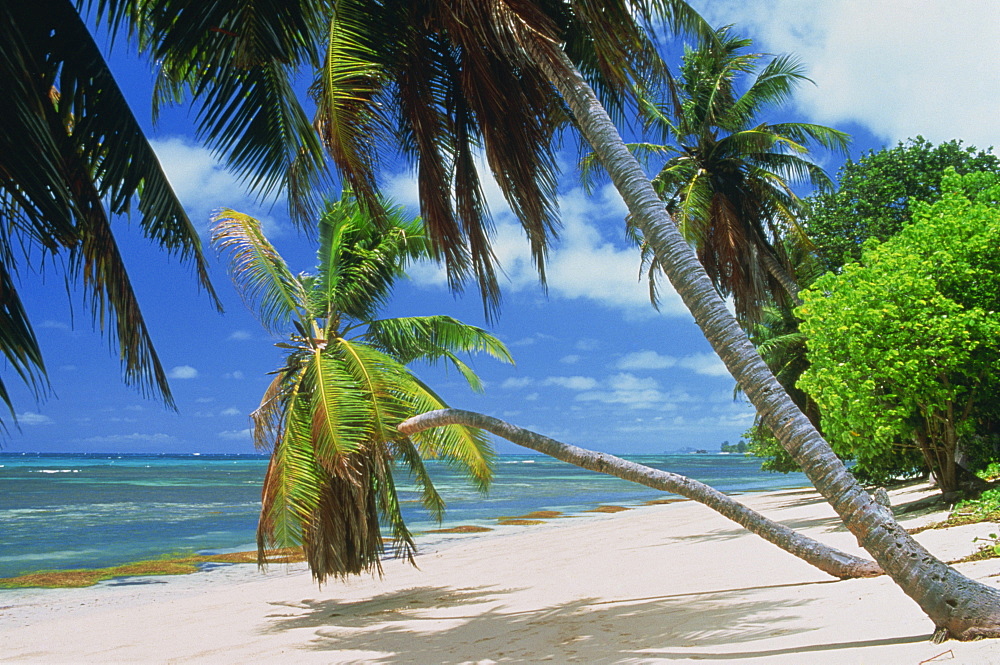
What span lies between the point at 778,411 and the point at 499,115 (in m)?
3.21

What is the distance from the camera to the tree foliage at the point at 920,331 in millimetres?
10562

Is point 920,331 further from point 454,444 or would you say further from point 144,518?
point 144,518

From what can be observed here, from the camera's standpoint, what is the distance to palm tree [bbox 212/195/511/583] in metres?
7.99

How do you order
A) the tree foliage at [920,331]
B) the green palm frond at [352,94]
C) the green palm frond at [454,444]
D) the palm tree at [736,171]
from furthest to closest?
the palm tree at [736,171], the tree foliage at [920,331], the green palm frond at [454,444], the green palm frond at [352,94]

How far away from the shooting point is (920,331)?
1052cm

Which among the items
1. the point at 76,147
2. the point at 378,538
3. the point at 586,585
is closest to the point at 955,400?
the point at 586,585

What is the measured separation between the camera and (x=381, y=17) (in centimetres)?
602

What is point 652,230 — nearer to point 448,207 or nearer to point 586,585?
point 448,207

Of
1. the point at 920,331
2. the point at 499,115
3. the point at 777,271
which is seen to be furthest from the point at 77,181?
the point at 777,271

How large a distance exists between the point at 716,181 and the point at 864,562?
38.2ft

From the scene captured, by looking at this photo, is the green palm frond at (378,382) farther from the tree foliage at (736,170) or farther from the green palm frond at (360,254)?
the tree foliage at (736,170)

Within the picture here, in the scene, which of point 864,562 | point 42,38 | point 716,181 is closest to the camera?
point 42,38

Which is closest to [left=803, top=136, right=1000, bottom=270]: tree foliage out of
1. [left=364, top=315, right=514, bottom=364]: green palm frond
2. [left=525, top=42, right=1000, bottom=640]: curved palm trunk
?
[left=364, top=315, right=514, bottom=364]: green palm frond

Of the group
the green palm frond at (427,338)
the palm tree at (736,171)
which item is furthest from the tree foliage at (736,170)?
the green palm frond at (427,338)
